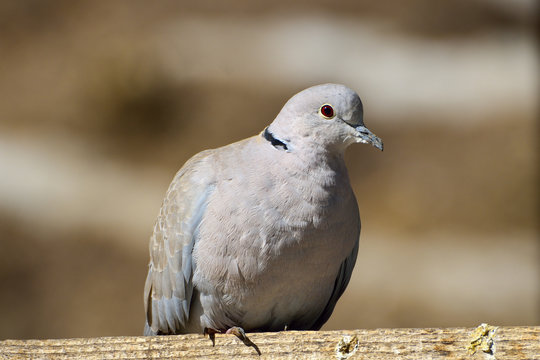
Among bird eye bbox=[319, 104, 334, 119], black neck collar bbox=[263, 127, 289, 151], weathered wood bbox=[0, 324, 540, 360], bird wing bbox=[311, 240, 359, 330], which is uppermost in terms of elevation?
bird eye bbox=[319, 104, 334, 119]

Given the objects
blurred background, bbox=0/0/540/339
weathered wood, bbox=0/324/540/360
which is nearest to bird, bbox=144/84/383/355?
weathered wood, bbox=0/324/540/360

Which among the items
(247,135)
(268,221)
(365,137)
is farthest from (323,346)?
(247,135)

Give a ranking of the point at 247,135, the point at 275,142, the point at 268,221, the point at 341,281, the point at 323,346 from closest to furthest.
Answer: the point at 323,346, the point at 268,221, the point at 275,142, the point at 341,281, the point at 247,135

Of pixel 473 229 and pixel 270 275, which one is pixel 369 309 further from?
pixel 270 275

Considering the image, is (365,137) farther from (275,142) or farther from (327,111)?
(275,142)

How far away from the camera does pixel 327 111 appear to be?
2.64 metres

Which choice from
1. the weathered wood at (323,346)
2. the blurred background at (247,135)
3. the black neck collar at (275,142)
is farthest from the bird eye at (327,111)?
the blurred background at (247,135)

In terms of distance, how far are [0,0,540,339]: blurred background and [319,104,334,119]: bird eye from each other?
75.2 inches

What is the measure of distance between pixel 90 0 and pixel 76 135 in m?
0.80

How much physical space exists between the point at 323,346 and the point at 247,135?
8.36 ft

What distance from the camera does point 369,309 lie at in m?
4.63

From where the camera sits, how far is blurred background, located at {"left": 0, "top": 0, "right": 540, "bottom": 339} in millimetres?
4613

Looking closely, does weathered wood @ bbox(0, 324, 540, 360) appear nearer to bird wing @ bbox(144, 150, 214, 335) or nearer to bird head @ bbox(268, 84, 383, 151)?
bird wing @ bbox(144, 150, 214, 335)

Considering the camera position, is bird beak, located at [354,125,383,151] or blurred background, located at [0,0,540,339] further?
blurred background, located at [0,0,540,339]
